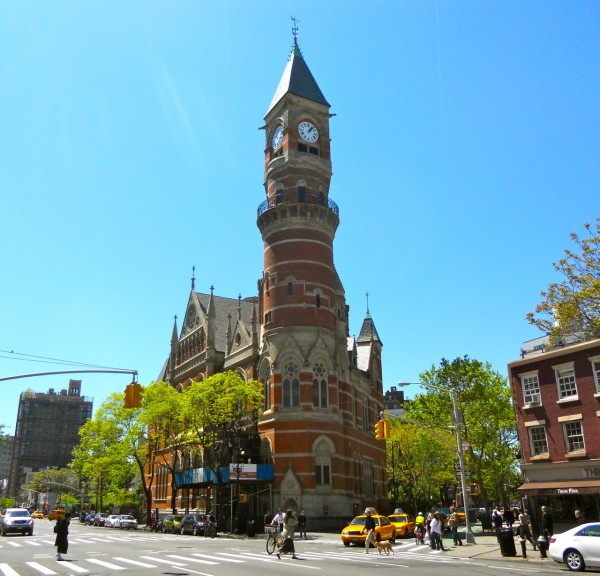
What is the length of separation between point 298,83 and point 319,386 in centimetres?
2710

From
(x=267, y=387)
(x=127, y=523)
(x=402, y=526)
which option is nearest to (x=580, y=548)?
(x=402, y=526)

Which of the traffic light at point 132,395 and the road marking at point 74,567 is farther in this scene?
the traffic light at point 132,395

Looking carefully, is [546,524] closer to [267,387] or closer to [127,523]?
[267,387]

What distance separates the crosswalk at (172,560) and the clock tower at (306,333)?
16139mm

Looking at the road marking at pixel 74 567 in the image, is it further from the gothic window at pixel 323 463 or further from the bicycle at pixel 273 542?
the gothic window at pixel 323 463

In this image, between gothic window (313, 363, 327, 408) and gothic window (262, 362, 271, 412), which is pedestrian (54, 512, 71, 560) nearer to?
gothic window (262, 362, 271, 412)

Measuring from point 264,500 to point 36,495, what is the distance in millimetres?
130979

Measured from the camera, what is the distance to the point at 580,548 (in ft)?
61.2

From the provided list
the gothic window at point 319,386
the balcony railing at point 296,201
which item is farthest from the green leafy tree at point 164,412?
the balcony railing at point 296,201

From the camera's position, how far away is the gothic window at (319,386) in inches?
1814

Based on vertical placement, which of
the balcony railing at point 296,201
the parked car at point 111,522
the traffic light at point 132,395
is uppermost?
the balcony railing at point 296,201

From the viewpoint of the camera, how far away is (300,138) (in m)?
52.8

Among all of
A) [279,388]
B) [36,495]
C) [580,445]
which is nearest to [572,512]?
[580,445]

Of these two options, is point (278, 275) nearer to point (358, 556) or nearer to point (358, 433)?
point (358, 433)
